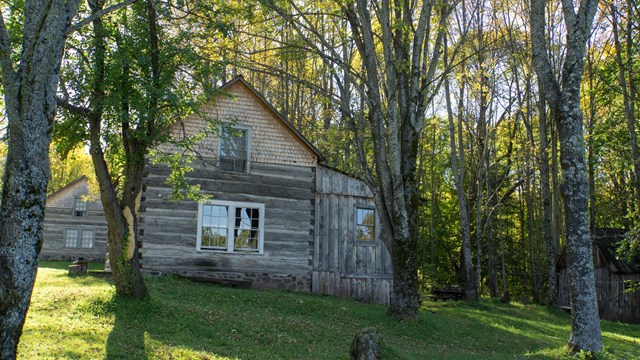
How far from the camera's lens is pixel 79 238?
Answer: 132 feet

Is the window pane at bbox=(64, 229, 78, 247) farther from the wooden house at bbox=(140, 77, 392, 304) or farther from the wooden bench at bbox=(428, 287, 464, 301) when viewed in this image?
the wooden bench at bbox=(428, 287, 464, 301)

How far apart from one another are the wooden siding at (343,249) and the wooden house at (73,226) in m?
24.0

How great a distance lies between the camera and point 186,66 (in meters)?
13.5

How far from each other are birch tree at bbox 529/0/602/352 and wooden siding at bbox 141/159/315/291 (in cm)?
1123

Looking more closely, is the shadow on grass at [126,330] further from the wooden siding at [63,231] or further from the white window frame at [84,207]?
the white window frame at [84,207]

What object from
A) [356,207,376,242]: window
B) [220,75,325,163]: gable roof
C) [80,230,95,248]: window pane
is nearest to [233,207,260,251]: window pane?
[220,75,325,163]: gable roof

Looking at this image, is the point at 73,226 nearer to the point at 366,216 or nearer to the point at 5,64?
the point at 366,216

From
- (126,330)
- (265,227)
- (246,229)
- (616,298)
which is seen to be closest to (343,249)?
(265,227)

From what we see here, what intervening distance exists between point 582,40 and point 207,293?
11.7m

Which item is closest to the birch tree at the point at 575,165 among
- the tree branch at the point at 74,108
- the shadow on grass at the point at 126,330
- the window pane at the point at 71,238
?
the shadow on grass at the point at 126,330

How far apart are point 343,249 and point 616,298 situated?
12.6 meters

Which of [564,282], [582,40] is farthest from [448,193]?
[582,40]

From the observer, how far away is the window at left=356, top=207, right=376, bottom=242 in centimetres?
2231

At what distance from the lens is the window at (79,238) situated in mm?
39812
